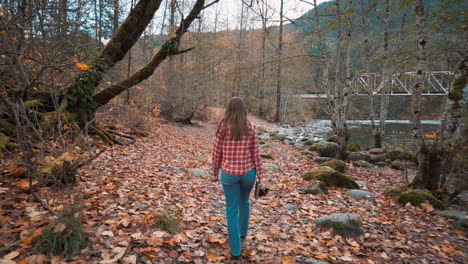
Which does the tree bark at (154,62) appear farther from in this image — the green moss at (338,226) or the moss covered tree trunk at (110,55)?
the green moss at (338,226)

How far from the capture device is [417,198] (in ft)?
16.1

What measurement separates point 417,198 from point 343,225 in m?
2.36

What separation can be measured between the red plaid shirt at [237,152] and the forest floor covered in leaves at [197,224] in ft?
3.57

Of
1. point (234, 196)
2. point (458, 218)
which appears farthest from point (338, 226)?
point (458, 218)

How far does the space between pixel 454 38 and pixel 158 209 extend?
27.5 feet

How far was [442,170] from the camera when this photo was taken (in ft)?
16.8

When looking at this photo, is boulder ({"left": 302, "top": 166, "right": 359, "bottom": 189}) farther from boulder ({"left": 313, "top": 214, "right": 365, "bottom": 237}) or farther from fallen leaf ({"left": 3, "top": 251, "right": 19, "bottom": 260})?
fallen leaf ({"left": 3, "top": 251, "right": 19, "bottom": 260})

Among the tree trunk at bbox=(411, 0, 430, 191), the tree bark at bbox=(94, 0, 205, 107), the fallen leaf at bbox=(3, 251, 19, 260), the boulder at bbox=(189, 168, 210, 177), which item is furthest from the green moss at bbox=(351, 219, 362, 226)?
the tree bark at bbox=(94, 0, 205, 107)

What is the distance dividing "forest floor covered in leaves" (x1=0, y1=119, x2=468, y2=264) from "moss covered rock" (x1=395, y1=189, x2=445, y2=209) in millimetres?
190

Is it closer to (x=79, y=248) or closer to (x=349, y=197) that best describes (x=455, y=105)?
(x=349, y=197)

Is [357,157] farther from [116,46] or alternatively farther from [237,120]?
[116,46]

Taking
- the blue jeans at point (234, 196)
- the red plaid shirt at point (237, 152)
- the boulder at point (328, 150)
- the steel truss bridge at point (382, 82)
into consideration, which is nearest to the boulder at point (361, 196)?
the steel truss bridge at point (382, 82)

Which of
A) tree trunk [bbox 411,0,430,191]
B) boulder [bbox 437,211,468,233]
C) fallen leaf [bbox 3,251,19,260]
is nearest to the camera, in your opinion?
fallen leaf [bbox 3,251,19,260]

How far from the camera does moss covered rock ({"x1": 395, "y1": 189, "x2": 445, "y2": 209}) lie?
4.78m
